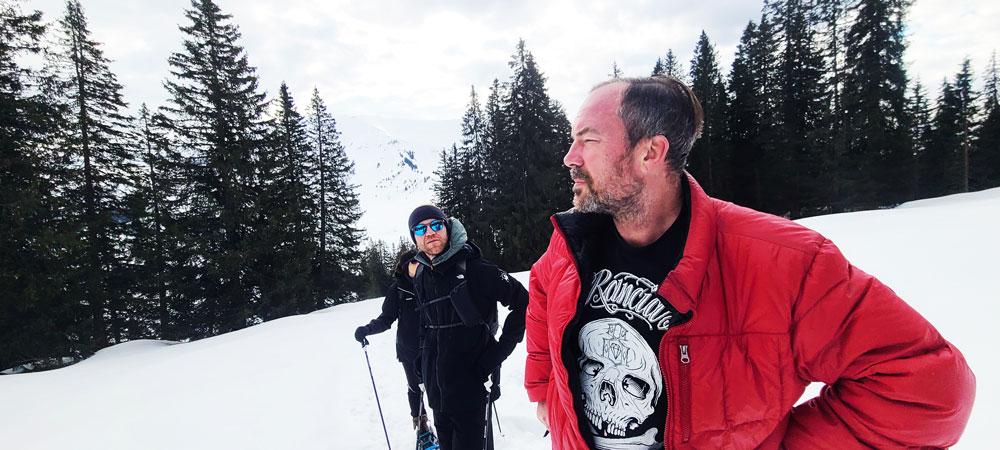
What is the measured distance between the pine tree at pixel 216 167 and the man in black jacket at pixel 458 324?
16593 millimetres

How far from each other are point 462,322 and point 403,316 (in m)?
1.03

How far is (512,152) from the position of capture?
23703mm

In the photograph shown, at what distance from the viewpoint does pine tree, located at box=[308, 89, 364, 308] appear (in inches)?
893

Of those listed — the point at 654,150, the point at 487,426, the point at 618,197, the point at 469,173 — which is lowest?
the point at 487,426

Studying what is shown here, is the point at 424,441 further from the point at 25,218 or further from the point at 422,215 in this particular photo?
the point at 25,218

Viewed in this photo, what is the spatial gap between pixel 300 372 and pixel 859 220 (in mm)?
14662

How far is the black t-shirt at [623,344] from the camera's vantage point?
53.9 inches

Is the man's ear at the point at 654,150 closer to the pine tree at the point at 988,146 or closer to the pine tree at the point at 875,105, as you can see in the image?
the pine tree at the point at 875,105

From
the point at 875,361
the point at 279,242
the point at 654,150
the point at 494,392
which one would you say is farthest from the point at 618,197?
the point at 279,242

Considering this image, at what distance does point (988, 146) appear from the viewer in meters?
Answer: 32.5

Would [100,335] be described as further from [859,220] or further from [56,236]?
[859,220]

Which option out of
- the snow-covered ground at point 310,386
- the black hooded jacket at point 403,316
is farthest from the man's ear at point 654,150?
the snow-covered ground at point 310,386

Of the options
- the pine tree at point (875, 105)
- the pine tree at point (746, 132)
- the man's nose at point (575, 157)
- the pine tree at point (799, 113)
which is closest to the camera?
the man's nose at point (575, 157)

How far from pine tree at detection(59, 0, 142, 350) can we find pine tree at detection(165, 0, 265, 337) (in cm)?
273
